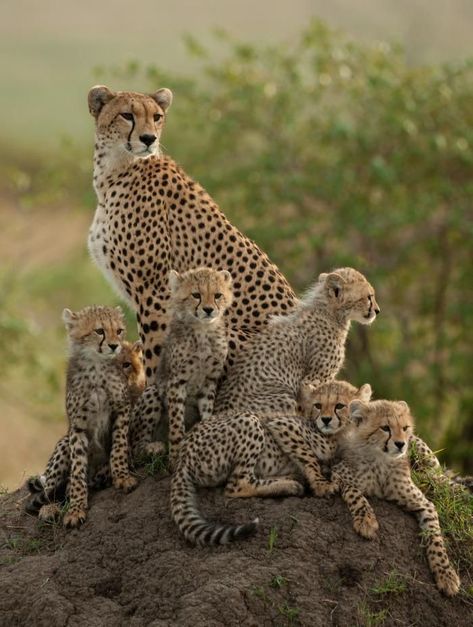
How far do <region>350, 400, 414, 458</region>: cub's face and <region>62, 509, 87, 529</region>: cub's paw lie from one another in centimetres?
127

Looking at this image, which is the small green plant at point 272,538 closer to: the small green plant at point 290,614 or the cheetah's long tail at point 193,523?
the cheetah's long tail at point 193,523

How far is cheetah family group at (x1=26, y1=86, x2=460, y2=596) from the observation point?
195 inches

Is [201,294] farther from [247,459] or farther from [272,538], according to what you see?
[272,538]

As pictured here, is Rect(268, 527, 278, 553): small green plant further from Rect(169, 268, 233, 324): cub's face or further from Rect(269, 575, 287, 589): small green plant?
Rect(169, 268, 233, 324): cub's face

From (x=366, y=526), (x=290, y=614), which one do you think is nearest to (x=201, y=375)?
(x=366, y=526)

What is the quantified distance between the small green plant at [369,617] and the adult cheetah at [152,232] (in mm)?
1711

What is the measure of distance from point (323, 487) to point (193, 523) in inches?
23.4

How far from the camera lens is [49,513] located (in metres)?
5.17

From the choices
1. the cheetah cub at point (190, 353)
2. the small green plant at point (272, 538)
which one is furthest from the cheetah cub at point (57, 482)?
the small green plant at point (272, 538)

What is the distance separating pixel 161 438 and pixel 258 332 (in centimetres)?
83

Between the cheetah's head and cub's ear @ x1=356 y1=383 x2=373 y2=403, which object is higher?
the cheetah's head

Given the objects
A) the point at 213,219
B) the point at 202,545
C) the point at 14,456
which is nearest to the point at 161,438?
the point at 202,545

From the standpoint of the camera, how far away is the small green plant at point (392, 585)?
4.67 meters

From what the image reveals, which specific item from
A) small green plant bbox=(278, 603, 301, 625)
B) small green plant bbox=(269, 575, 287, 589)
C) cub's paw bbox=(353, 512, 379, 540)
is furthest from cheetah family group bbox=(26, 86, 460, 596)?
small green plant bbox=(278, 603, 301, 625)
